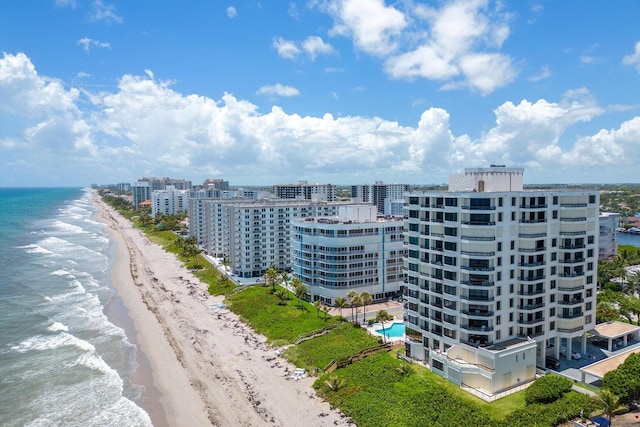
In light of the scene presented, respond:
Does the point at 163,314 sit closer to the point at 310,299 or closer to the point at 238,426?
the point at 310,299

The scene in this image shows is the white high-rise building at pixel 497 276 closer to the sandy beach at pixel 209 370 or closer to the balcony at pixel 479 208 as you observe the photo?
the balcony at pixel 479 208

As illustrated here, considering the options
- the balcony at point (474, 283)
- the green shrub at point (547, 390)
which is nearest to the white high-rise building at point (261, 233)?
the balcony at point (474, 283)

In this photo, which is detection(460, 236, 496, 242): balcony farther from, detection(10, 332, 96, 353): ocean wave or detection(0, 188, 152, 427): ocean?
detection(10, 332, 96, 353): ocean wave

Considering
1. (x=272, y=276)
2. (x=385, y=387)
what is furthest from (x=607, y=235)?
(x=385, y=387)

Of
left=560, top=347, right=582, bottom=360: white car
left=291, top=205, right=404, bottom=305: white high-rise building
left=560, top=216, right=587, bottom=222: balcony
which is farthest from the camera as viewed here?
left=291, top=205, right=404, bottom=305: white high-rise building

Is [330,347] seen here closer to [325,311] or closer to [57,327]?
[325,311]

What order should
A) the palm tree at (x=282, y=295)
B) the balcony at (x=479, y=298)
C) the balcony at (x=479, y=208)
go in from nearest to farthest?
the balcony at (x=479, y=298) < the balcony at (x=479, y=208) < the palm tree at (x=282, y=295)

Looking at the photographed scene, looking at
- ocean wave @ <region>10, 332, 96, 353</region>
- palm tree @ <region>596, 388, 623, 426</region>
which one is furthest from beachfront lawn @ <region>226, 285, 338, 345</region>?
palm tree @ <region>596, 388, 623, 426</region>
